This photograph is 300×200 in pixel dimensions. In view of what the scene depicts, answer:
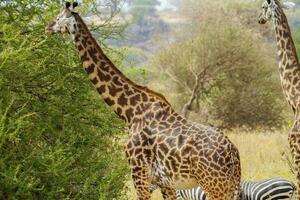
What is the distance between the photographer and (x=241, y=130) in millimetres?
20016

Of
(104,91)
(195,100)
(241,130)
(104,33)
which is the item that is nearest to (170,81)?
(195,100)

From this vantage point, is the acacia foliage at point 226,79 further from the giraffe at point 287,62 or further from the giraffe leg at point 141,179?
the giraffe leg at point 141,179

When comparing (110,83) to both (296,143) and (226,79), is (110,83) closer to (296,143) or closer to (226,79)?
(296,143)

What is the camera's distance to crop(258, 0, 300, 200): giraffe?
7.05 metres

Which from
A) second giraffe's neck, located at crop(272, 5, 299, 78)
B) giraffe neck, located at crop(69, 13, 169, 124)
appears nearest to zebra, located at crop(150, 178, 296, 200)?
second giraffe's neck, located at crop(272, 5, 299, 78)

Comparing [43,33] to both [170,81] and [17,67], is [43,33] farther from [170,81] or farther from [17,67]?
[170,81]

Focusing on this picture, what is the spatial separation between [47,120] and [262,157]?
736 cm

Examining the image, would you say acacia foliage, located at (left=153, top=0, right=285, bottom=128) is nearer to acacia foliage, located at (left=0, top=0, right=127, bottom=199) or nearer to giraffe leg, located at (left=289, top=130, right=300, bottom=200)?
acacia foliage, located at (left=0, top=0, right=127, bottom=199)

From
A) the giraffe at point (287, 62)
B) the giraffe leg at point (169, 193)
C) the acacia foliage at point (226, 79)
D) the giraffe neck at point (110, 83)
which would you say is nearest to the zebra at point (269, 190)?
the giraffe at point (287, 62)

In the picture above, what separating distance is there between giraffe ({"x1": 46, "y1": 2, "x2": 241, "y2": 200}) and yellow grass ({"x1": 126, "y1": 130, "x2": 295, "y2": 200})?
365 cm

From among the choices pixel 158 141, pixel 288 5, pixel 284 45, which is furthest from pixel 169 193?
pixel 288 5

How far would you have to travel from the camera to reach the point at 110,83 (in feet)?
Result: 21.2

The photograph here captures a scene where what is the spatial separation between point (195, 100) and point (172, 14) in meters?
68.5

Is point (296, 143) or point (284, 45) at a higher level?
point (284, 45)
